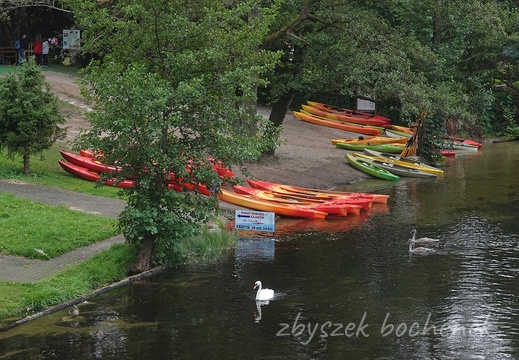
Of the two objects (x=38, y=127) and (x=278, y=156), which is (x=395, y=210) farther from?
(x=38, y=127)

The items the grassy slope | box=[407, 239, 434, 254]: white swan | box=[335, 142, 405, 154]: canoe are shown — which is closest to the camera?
the grassy slope

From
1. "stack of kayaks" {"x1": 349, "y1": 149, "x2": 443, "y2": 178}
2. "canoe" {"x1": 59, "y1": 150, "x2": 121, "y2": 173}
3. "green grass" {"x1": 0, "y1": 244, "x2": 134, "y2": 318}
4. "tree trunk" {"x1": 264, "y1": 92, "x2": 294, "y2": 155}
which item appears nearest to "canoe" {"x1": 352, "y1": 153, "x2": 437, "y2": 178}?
"stack of kayaks" {"x1": 349, "y1": 149, "x2": 443, "y2": 178}

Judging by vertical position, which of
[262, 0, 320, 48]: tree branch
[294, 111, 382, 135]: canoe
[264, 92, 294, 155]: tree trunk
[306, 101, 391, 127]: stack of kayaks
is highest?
[262, 0, 320, 48]: tree branch

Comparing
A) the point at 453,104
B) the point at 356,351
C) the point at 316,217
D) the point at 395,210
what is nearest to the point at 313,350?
the point at 356,351

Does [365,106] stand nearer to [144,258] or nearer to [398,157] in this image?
[398,157]

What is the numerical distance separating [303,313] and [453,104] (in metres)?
19.8

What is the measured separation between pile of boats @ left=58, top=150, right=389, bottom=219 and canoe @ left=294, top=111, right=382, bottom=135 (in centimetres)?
1734

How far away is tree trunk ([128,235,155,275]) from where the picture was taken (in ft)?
65.3

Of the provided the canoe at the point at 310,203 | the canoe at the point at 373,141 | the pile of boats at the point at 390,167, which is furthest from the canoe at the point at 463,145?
the canoe at the point at 310,203

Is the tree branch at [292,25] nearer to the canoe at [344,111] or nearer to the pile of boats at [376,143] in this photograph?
the pile of boats at [376,143]

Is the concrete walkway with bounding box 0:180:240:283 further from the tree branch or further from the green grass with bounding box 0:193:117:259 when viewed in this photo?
the tree branch

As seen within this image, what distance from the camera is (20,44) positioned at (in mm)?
46250

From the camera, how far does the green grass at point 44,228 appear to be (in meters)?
20.2

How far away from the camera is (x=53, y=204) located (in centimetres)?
2405
